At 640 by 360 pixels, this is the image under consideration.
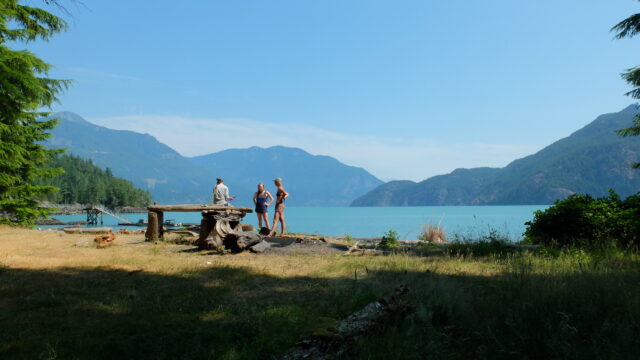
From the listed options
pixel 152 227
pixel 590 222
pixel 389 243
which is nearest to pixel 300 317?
pixel 389 243

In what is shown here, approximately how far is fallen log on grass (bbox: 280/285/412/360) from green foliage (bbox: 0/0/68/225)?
1251 centimetres

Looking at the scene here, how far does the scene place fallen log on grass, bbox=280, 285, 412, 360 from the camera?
A: 3656 millimetres

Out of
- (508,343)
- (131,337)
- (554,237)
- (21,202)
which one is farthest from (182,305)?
(21,202)

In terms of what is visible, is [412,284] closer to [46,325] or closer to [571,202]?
[46,325]

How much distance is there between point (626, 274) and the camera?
637 cm

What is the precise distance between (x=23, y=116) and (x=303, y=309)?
67.7 feet

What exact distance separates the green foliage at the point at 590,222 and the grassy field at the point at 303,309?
201cm

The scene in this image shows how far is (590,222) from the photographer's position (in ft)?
33.4

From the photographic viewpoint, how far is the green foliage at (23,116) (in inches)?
513

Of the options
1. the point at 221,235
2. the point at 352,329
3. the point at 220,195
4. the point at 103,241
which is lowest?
the point at 352,329

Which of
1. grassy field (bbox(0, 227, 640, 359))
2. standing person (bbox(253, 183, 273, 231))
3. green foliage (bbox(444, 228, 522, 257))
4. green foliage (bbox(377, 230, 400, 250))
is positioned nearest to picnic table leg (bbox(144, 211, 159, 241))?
standing person (bbox(253, 183, 273, 231))

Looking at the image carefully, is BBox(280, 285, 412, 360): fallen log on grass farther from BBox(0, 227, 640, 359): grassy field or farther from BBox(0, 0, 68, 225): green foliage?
BBox(0, 0, 68, 225): green foliage

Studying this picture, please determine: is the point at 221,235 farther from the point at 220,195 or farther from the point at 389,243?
the point at 220,195

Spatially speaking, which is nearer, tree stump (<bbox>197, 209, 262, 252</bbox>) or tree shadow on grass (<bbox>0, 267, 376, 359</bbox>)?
tree shadow on grass (<bbox>0, 267, 376, 359</bbox>)
